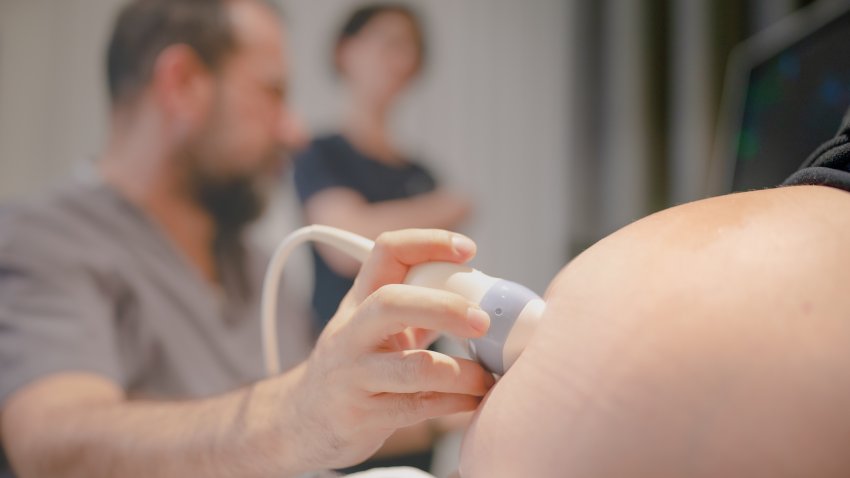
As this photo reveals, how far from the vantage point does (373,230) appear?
71.1 inches

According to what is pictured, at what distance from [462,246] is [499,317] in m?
0.06

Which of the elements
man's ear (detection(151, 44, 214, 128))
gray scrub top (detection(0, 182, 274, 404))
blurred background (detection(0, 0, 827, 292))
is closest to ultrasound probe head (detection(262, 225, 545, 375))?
gray scrub top (detection(0, 182, 274, 404))

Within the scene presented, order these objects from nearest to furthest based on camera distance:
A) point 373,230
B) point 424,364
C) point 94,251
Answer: point 424,364, point 94,251, point 373,230

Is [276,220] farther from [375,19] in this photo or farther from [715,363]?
[715,363]

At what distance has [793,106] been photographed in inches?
38.5

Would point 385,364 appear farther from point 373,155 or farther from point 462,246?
point 373,155

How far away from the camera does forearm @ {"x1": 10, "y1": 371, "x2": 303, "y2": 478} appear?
1.64 feet

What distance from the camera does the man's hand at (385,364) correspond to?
1.29ft

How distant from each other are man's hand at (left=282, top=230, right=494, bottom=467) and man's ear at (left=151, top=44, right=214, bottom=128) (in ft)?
4.42

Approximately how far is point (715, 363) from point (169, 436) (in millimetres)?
500

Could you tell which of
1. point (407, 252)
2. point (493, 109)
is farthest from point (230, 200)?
point (407, 252)

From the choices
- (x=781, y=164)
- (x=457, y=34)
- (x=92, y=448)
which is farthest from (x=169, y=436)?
(x=457, y=34)

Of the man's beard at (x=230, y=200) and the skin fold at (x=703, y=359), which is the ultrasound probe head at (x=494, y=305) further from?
the man's beard at (x=230, y=200)

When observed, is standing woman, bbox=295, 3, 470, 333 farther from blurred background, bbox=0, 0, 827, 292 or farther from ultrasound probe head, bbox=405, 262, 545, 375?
ultrasound probe head, bbox=405, 262, 545, 375
